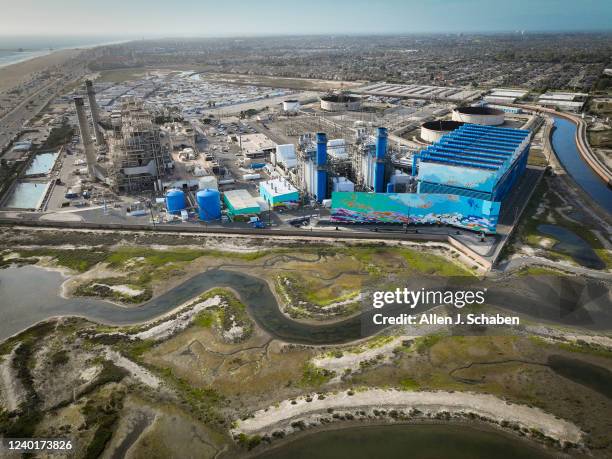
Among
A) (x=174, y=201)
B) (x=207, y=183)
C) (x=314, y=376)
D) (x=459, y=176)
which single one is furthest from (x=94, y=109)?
(x=314, y=376)

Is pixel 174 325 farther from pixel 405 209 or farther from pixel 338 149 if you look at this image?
pixel 338 149

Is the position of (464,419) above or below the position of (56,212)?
below

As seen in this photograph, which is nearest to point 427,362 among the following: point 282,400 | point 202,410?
point 282,400

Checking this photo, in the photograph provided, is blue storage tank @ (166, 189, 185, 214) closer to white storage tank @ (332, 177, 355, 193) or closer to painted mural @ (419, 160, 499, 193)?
white storage tank @ (332, 177, 355, 193)

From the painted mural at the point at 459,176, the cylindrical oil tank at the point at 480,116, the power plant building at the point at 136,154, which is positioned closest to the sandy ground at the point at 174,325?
the power plant building at the point at 136,154

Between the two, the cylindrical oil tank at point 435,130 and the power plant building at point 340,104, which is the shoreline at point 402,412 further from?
the power plant building at point 340,104

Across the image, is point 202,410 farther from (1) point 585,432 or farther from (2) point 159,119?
(2) point 159,119
